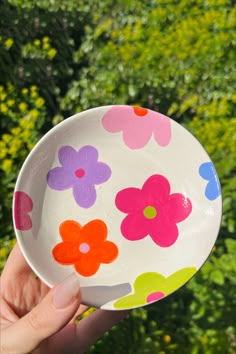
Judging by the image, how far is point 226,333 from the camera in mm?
2203

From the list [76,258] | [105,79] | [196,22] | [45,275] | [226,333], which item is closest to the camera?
[45,275]

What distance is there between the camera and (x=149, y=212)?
63.6 inches

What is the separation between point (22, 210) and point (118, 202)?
1.07 ft

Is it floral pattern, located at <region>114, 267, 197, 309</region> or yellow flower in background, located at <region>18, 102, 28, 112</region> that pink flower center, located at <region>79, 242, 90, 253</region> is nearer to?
floral pattern, located at <region>114, 267, 197, 309</region>

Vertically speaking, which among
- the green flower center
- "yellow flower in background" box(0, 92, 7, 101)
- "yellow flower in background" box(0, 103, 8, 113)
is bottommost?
the green flower center

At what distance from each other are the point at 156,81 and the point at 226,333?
1344 mm

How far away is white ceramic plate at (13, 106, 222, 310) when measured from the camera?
1479mm

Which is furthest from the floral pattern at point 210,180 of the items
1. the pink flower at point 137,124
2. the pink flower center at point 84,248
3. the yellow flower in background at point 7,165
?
the yellow flower in background at point 7,165

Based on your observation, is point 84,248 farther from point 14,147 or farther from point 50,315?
point 14,147

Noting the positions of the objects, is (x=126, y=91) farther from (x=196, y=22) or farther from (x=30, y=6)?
(x=30, y=6)

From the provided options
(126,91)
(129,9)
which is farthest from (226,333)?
(129,9)

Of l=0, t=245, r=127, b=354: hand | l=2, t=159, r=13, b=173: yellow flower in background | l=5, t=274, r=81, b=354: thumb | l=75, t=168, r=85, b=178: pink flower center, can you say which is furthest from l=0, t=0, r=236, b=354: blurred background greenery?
l=5, t=274, r=81, b=354: thumb

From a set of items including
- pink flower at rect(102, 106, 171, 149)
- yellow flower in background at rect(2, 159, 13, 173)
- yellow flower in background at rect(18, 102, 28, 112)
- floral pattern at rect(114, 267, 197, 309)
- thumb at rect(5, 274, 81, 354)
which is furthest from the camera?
yellow flower in background at rect(18, 102, 28, 112)

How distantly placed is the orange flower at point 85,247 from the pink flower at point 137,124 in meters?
0.30
